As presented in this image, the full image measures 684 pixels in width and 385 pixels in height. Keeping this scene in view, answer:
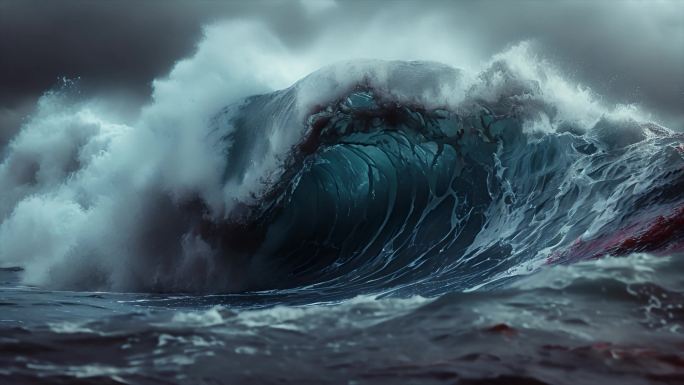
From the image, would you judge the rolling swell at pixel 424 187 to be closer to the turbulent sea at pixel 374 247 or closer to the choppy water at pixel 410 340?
the turbulent sea at pixel 374 247

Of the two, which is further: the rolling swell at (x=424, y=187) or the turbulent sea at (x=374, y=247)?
the rolling swell at (x=424, y=187)

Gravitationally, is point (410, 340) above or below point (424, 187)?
below

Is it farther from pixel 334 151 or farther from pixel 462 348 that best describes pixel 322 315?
pixel 334 151

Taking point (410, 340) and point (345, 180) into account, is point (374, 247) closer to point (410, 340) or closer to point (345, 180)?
point (345, 180)

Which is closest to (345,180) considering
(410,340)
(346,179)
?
(346,179)

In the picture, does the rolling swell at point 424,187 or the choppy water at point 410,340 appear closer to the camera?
the choppy water at point 410,340

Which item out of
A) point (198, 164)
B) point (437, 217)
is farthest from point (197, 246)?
point (437, 217)

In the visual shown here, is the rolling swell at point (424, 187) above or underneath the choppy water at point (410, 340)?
above

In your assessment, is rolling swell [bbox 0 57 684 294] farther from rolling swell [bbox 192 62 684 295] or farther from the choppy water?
the choppy water

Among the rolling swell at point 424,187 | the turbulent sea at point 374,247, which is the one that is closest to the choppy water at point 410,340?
the turbulent sea at point 374,247
